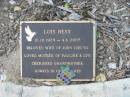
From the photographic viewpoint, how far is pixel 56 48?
5664 millimetres

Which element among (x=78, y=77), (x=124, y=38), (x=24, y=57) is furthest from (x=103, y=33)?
(x=24, y=57)

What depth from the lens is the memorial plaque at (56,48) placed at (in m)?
5.60

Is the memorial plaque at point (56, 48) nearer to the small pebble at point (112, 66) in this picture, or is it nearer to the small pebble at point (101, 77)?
the small pebble at point (101, 77)

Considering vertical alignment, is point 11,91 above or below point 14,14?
below

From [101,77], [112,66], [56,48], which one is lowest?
[101,77]

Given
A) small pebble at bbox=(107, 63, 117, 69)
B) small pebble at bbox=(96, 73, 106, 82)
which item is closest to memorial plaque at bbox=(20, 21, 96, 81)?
small pebble at bbox=(96, 73, 106, 82)

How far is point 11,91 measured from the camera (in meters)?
5.62

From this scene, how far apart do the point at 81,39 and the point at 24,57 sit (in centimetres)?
72

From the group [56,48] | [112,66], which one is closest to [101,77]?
[112,66]

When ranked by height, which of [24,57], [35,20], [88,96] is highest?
[35,20]

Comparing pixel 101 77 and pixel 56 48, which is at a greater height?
pixel 56 48

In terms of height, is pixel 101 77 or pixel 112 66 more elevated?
pixel 112 66

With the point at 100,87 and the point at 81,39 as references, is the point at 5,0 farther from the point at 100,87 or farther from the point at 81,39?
the point at 100,87

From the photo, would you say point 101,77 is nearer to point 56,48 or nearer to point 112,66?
point 112,66
